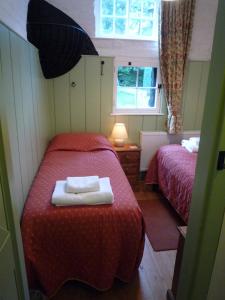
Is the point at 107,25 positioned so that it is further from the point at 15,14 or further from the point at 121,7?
the point at 15,14

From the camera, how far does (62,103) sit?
3092 millimetres

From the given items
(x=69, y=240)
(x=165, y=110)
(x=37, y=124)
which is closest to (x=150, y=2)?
(x=165, y=110)

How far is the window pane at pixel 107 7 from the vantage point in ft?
9.66

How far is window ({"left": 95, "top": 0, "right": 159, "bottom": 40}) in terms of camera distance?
297 centimetres

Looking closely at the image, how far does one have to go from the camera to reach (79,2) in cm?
280

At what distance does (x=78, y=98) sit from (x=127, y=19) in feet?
4.07

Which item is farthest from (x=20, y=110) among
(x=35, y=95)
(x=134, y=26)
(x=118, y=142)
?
(x=134, y=26)

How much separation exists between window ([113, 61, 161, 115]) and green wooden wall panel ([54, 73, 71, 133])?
2.22 ft

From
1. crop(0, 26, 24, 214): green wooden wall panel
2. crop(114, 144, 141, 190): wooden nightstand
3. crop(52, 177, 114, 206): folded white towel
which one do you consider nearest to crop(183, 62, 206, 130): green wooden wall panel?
crop(114, 144, 141, 190): wooden nightstand

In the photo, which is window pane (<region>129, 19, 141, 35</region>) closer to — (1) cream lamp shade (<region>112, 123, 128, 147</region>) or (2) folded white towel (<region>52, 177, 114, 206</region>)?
(1) cream lamp shade (<region>112, 123, 128, 147</region>)

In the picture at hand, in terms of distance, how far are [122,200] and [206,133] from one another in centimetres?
90

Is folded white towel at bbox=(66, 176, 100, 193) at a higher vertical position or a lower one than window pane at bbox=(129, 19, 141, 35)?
lower

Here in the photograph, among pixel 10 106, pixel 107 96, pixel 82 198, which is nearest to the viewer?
pixel 10 106

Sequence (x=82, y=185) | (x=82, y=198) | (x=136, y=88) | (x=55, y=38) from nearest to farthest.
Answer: (x=82, y=198), (x=82, y=185), (x=55, y=38), (x=136, y=88)
